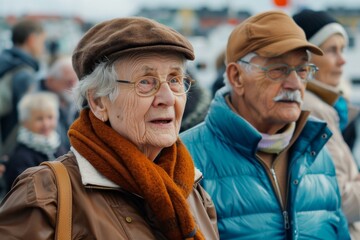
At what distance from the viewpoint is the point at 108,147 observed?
2.71 metres

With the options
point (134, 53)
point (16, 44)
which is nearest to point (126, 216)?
point (134, 53)

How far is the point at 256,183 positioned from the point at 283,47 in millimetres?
689

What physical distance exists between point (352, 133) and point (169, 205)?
3.16m

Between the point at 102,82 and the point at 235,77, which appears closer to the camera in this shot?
the point at 102,82

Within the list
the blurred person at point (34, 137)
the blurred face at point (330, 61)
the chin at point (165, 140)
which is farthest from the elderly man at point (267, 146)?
the blurred person at point (34, 137)

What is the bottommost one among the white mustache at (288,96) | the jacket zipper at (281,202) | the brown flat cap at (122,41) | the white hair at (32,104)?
the white hair at (32,104)

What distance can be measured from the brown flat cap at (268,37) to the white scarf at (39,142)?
2.39 meters

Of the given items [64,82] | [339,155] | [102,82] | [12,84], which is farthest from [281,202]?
[64,82]

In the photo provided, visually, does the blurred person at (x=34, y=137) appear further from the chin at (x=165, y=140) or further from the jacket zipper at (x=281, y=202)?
the chin at (x=165, y=140)

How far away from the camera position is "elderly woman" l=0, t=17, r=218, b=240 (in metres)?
2.54

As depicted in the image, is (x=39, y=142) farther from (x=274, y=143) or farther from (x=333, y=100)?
(x=274, y=143)

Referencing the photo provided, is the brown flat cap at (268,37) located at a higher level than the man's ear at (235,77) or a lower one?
higher

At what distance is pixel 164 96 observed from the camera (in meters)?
2.78

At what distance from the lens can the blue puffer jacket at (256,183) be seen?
3.46 m
